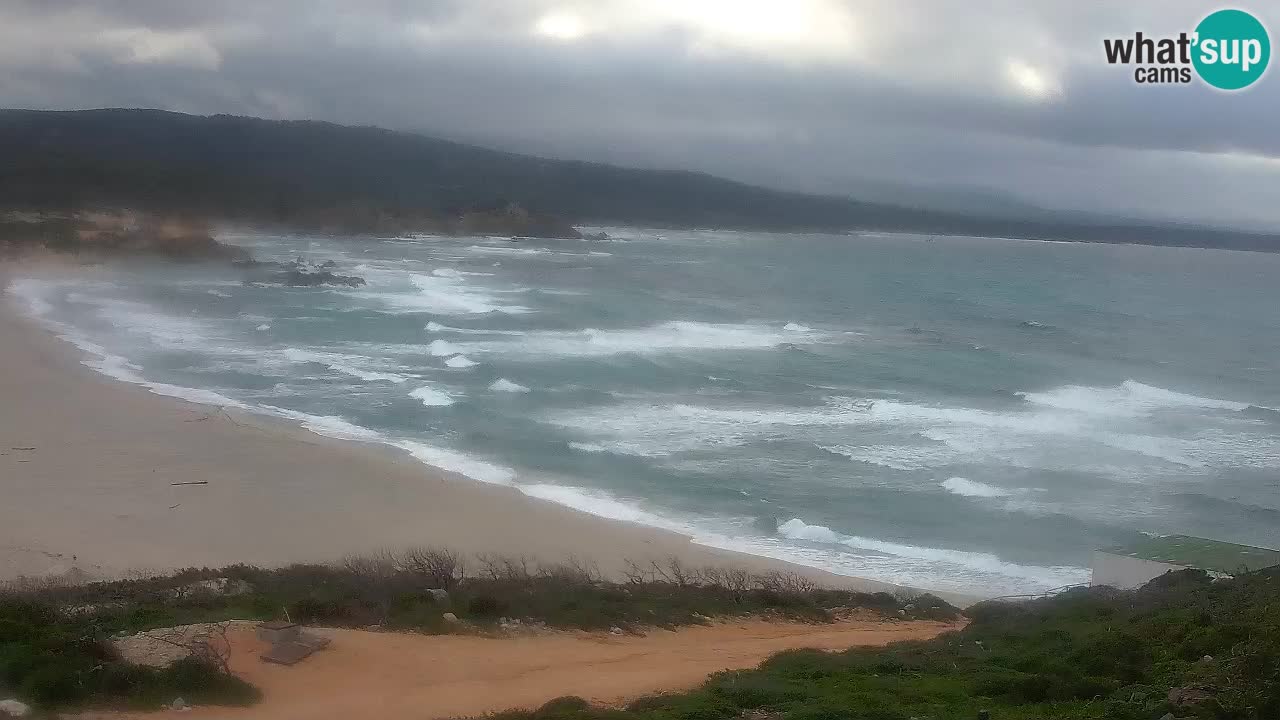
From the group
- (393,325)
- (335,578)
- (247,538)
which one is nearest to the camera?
(335,578)

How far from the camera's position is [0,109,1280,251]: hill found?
6431cm

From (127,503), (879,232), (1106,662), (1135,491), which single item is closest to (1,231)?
(127,503)

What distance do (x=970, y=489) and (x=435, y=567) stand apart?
14.6 metres

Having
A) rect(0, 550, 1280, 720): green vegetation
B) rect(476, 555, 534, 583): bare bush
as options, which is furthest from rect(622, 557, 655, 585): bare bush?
rect(476, 555, 534, 583): bare bush

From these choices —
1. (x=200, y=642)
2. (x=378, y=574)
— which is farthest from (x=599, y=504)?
(x=200, y=642)

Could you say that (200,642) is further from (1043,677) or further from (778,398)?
(778,398)

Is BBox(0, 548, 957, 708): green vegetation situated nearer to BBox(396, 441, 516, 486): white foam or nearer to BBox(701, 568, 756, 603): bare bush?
BBox(701, 568, 756, 603): bare bush

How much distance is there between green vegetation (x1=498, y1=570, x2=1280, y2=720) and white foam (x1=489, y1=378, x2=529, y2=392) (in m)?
20.5

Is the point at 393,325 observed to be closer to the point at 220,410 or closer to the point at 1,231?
the point at 220,410

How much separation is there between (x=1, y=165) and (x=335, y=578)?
5642 centimetres

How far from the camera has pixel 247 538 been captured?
1688cm

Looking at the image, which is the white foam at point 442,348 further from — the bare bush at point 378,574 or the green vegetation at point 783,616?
the green vegetation at point 783,616

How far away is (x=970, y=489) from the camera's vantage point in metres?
23.2

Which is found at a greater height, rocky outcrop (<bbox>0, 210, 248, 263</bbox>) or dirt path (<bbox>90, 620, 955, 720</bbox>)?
rocky outcrop (<bbox>0, 210, 248, 263</bbox>)
